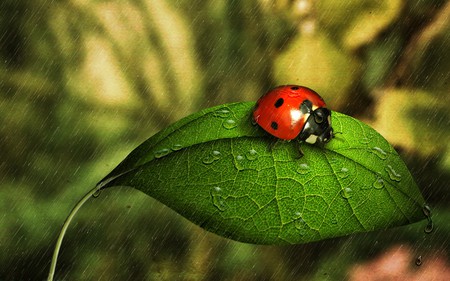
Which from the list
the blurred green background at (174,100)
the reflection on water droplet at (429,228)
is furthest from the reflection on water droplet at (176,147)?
the reflection on water droplet at (429,228)

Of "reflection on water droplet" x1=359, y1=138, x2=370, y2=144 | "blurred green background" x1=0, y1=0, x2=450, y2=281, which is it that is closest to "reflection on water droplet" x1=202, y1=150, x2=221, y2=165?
"reflection on water droplet" x1=359, y1=138, x2=370, y2=144

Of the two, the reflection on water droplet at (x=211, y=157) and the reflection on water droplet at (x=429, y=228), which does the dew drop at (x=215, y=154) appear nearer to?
the reflection on water droplet at (x=211, y=157)

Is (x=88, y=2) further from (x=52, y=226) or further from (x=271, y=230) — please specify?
(x=271, y=230)

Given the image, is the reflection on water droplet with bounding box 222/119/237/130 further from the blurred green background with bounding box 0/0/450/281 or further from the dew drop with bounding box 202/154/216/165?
the blurred green background with bounding box 0/0/450/281

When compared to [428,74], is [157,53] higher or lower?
lower

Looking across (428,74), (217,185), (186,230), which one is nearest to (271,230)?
(217,185)

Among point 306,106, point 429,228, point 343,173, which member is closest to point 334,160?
point 343,173
